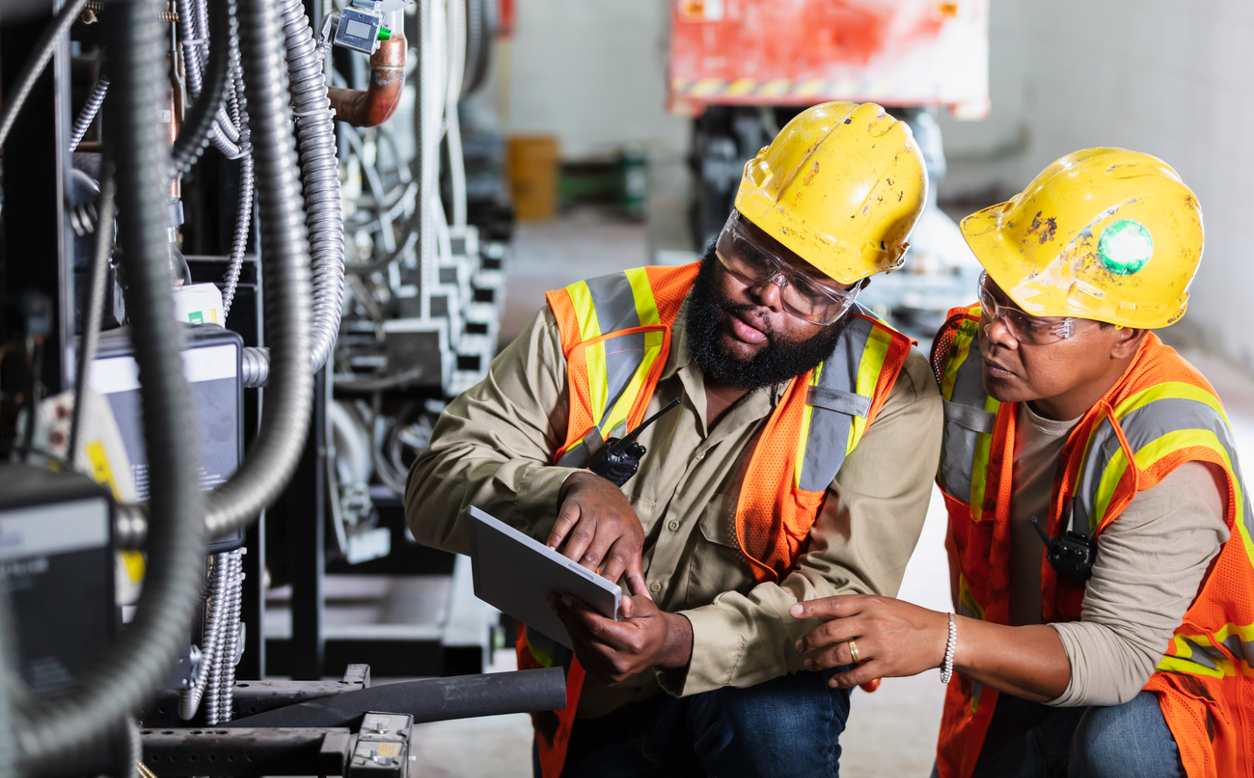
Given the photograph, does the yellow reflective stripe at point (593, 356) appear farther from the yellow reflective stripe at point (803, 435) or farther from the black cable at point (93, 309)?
the black cable at point (93, 309)

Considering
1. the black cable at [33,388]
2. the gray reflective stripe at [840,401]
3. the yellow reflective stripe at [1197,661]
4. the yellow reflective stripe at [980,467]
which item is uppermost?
the black cable at [33,388]

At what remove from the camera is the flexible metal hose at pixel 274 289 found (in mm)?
1196

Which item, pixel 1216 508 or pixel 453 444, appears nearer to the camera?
pixel 1216 508

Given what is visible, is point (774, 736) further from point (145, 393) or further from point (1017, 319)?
point (145, 393)

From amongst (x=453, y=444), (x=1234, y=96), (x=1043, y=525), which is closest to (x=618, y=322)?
(x=453, y=444)

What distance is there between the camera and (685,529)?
2494 millimetres

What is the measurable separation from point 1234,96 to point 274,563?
5.93 m

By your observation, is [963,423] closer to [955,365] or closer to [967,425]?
[967,425]

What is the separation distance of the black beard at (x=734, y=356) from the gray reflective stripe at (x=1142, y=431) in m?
0.47

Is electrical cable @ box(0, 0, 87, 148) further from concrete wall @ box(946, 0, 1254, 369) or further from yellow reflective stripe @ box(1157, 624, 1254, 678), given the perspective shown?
concrete wall @ box(946, 0, 1254, 369)

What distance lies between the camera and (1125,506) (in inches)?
90.4

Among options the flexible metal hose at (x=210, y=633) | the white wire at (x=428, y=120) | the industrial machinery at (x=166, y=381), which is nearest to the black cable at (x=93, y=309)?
the industrial machinery at (x=166, y=381)

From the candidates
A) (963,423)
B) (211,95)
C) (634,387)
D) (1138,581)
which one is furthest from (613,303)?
(211,95)

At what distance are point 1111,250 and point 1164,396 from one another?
0.26 metres
